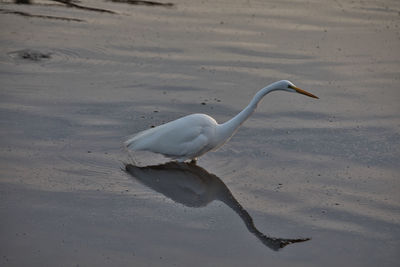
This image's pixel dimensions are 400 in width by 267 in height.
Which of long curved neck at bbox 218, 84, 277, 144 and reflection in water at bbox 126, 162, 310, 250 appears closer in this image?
reflection in water at bbox 126, 162, 310, 250

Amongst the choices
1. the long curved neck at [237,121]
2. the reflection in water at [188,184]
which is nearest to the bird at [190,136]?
the long curved neck at [237,121]

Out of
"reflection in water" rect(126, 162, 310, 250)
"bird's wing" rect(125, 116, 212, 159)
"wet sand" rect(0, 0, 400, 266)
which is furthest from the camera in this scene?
"bird's wing" rect(125, 116, 212, 159)

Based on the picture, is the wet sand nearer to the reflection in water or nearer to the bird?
the reflection in water

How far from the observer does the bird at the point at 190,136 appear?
19.5 ft

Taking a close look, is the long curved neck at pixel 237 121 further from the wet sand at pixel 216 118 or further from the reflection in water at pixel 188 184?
the reflection in water at pixel 188 184

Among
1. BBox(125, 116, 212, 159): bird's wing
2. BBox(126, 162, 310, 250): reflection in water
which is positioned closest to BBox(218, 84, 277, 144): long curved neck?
BBox(125, 116, 212, 159): bird's wing

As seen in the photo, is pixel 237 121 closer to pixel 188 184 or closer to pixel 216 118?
pixel 188 184

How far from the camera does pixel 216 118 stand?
703cm

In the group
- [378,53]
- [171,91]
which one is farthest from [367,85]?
[171,91]

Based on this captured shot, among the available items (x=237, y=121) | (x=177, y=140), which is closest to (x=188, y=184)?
(x=177, y=140)

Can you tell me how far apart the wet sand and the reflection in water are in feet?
0.06

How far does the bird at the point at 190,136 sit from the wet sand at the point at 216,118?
0.18 m

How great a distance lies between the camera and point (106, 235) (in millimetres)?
4664

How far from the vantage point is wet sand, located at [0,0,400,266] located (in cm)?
469
